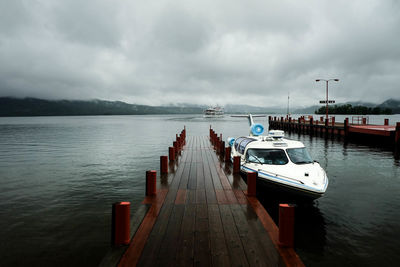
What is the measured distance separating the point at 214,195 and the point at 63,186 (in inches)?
411

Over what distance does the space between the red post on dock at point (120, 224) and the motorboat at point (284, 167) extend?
6453mm

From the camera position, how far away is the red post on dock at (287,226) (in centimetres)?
534

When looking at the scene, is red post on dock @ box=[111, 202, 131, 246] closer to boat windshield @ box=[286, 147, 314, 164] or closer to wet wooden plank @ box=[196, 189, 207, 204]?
wet wooden plank @ box=[196, 189, 207, 204]

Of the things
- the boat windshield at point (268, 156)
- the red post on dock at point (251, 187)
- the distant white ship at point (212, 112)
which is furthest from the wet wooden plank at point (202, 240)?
the distant white ship at point (212, 112)

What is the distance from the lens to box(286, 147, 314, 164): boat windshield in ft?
37.0

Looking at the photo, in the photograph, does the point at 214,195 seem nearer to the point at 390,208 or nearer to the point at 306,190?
the point at 306,190

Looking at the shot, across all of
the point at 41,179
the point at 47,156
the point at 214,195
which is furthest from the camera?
the point at 47,156

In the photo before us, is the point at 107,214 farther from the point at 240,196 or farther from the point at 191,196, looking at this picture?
the point at 240,196

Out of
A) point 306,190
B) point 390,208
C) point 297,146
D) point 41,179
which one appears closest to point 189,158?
point 297,146

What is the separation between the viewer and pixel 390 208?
10.9 meters

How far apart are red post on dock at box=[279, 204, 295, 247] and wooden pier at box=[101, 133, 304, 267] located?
0.47 ft

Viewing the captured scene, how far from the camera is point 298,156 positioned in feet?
37.7

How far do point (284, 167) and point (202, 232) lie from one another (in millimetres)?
6193

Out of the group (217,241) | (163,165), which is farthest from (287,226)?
(163,165)
